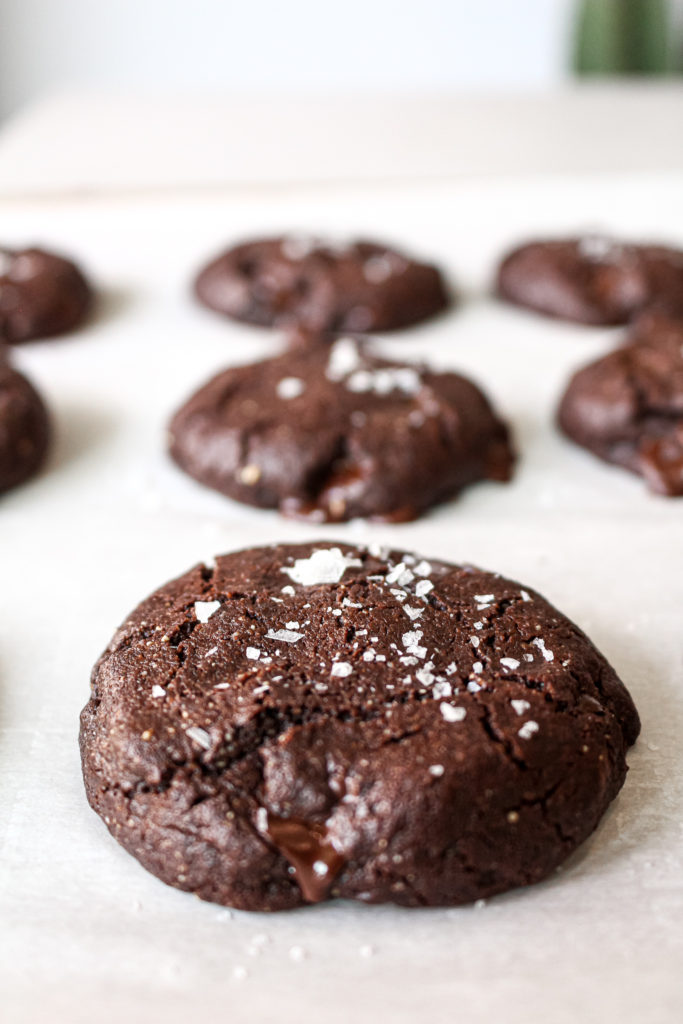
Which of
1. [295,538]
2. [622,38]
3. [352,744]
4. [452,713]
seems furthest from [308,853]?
[622,38]

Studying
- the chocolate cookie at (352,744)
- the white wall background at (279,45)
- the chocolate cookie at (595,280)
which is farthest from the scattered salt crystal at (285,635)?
the white wall background at (279,45)

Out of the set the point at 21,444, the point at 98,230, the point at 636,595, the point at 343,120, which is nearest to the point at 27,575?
the point at 21,444

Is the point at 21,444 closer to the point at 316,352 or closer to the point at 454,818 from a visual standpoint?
the point at 316,352

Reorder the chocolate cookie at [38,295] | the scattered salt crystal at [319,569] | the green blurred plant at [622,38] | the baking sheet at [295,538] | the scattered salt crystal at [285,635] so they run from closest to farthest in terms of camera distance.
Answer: the baking sheet at [295,538], the scattered salt crystal at [285,635], the scattered salt crystal at [319,569], the chocolate cookie at [38,295], the green blurred plant at [622,38]

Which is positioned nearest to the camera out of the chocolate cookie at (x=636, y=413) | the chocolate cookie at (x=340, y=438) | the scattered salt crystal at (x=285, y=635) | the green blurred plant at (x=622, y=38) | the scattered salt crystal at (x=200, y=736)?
the scattered salt crystal at (x=200, y=736)

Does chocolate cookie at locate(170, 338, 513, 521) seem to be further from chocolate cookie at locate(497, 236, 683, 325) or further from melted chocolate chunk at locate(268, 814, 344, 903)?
melted chocolate chunk at locate(268, 814, 344, 903)

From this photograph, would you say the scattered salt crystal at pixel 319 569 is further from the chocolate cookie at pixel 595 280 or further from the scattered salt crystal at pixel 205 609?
the chocolate cookie at pixel 595 280

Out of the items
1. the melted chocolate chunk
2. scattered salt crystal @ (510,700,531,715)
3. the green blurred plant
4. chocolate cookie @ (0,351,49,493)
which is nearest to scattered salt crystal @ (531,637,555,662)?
scattered salt crystal @ (510,700,531,715)
